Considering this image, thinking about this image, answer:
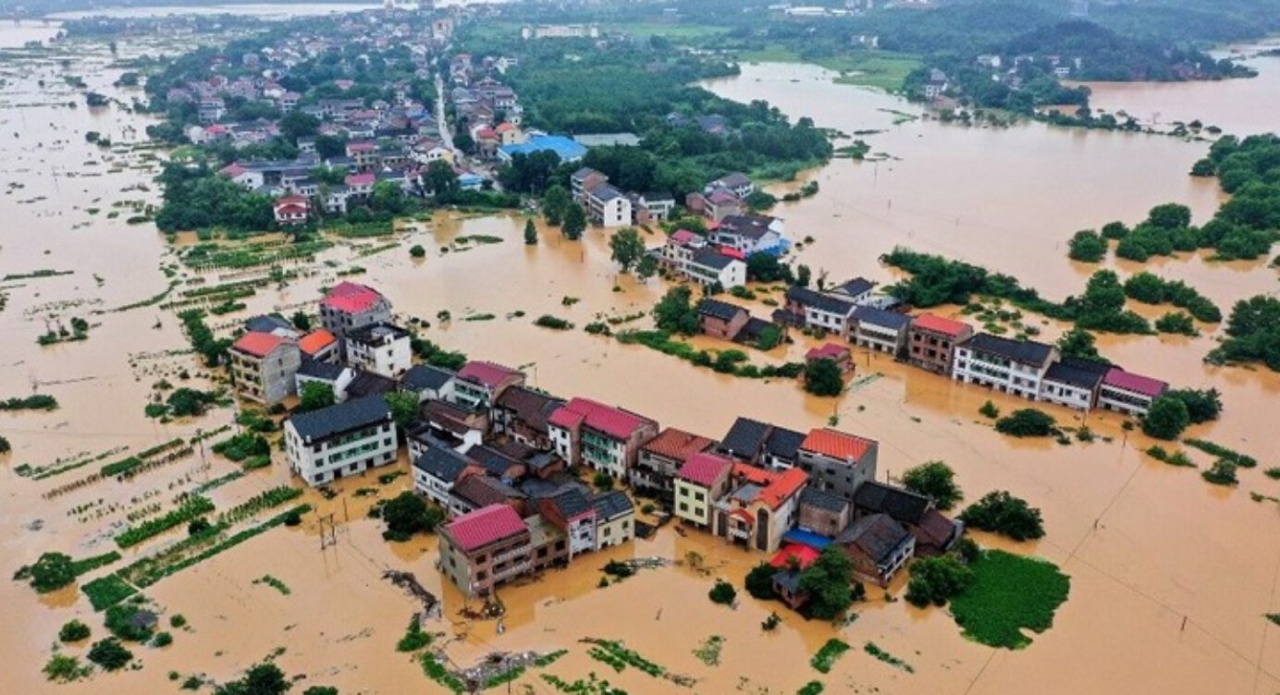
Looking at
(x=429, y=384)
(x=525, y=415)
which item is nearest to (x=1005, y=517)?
(x=525, y=415)

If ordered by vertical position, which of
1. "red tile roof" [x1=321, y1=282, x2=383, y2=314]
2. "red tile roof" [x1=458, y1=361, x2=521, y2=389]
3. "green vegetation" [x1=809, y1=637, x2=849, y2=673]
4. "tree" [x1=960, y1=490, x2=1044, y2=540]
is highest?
"red tile roof" [x1=321, y1=282, x2=383, y2=314]

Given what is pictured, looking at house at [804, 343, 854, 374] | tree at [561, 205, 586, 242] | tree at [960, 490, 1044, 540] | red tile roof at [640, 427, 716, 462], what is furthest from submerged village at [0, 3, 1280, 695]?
tree at [561, 205, 586, 242]

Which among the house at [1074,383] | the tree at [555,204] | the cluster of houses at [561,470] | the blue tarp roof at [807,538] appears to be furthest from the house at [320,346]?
the house at [1074,383]

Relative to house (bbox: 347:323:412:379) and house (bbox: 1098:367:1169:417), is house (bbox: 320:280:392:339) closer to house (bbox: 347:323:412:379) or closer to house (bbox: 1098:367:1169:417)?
house (bbox: 347:323:412:379)

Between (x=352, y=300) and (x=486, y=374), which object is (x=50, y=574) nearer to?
(x=486, y=374)

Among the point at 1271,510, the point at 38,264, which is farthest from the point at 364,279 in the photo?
the point at 1271,510

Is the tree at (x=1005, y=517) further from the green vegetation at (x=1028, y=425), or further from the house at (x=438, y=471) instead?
the house at (x=438, y=471)

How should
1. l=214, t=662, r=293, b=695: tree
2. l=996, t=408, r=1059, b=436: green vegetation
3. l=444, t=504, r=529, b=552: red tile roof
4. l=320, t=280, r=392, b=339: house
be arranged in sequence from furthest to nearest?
l=320, t=280, r=392, b=339: house, l=996, t=408, r=1059, b=436: green vegetation, l=444, t=504, r=529, b=552: red tile roof, l=214, t=662, r=293, b=695: tree
